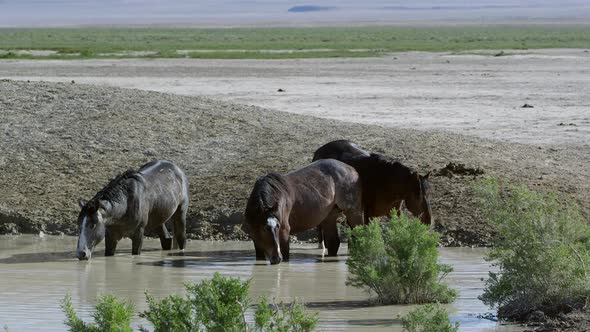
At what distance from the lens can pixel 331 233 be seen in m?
14.6

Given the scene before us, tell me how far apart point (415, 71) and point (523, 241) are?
117 feet

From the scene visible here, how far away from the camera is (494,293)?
10461 millimetres

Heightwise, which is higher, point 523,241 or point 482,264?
point 523,241

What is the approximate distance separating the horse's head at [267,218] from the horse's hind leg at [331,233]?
1.24 m

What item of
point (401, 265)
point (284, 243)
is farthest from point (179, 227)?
point (401, 265)

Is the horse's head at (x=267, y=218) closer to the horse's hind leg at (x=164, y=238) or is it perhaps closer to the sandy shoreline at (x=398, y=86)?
the horse's hind leg at (x=164, y=238)

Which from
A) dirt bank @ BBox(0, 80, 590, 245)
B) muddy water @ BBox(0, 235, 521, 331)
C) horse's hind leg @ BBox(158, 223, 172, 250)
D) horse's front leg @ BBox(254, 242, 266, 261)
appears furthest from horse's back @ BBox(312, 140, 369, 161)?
horse's front leg @ BBox(254, 242, 266, 261)

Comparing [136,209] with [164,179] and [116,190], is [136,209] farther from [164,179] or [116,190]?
[164,179]

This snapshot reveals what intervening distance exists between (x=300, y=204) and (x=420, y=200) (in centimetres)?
166

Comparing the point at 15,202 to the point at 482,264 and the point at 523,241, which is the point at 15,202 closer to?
the point at 482,264

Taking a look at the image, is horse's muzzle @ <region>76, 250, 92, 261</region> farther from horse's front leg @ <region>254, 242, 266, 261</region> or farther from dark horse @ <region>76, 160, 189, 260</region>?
horse's front leg @ <region>254, 242, 266, 261</region>

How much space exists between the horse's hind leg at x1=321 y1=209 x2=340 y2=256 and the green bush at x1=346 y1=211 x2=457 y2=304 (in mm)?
3345

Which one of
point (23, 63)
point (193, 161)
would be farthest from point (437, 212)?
point (23, 63)

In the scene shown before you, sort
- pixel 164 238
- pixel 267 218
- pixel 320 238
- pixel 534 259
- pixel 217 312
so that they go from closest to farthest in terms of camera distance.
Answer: pixel 217 312 < pixel 534 259 < pixel 267 218 < pixel 164 238 < pixel 320 238
